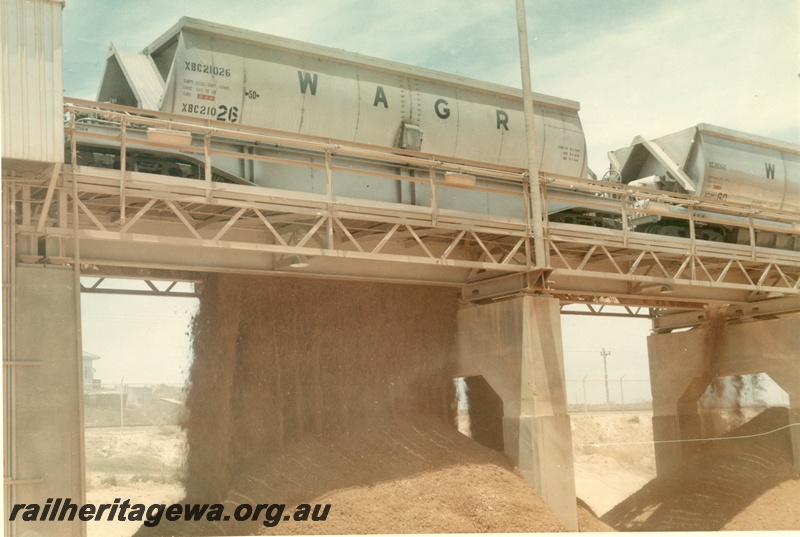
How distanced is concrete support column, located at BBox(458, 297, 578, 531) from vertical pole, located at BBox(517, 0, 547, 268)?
0.97 m

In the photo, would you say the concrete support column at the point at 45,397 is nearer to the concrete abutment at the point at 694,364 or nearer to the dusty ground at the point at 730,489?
the dusty ground at the point at 730,489

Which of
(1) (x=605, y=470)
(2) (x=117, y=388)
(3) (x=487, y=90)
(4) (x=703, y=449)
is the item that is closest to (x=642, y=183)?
(3) (x=487, y=90)

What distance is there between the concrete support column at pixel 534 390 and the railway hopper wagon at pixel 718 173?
550cm

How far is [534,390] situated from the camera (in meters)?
15.3

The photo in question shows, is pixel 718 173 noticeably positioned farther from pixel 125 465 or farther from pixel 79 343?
pixel 125 465

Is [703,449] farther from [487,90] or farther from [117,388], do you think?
[117,388]

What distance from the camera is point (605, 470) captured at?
105 ft

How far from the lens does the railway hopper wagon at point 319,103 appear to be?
13836 mm

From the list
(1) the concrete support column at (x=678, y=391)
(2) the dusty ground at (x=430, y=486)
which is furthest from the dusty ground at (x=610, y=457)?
(2) the dusty ground at (x=430, y=486)

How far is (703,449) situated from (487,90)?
11918 mm

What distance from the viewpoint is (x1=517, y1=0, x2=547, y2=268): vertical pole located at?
1534cm

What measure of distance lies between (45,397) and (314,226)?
4.47 meters

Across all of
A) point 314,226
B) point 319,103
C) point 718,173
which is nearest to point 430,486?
point 314,226

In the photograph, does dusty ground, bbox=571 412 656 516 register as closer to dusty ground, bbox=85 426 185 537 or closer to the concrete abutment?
the concrete abutment
